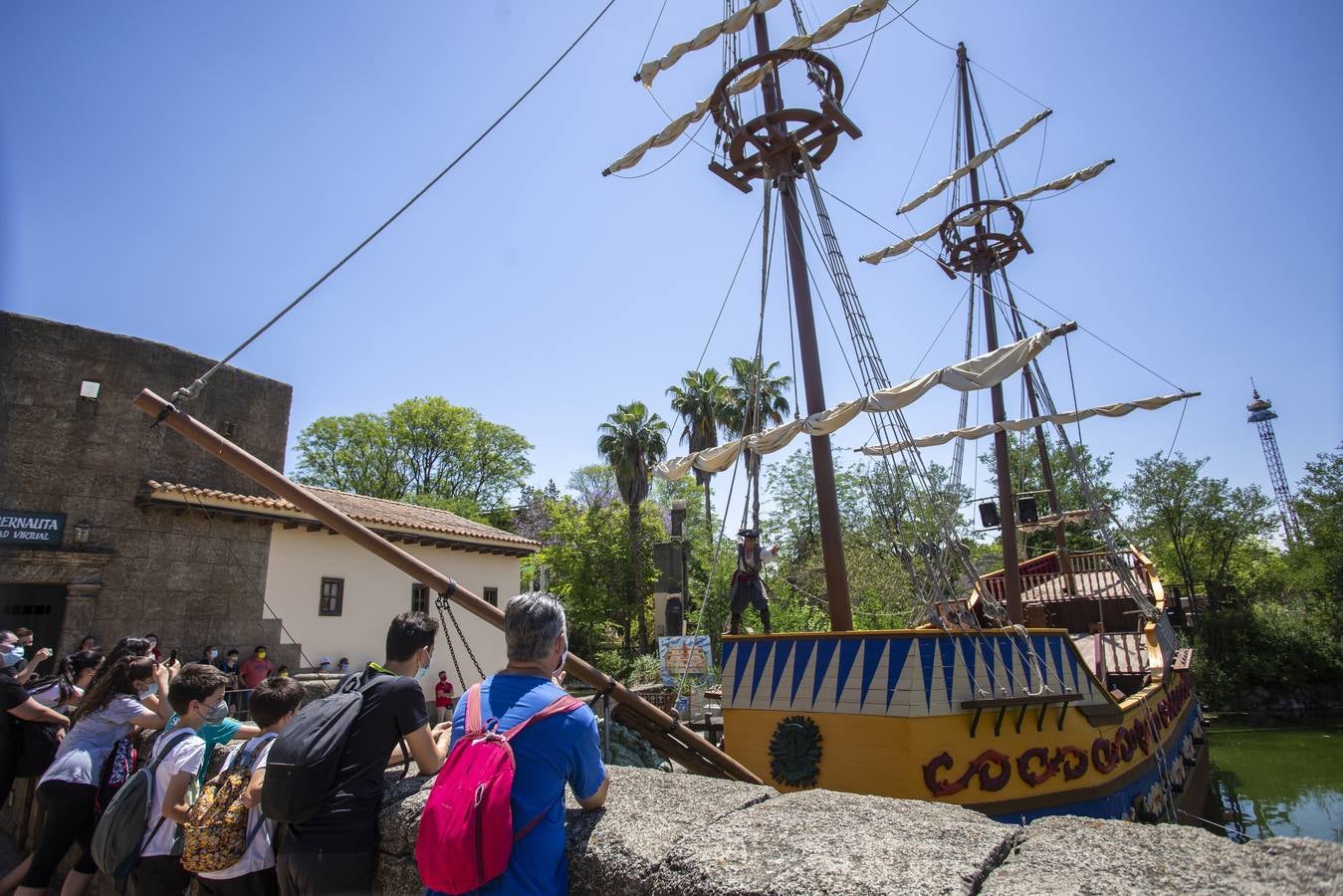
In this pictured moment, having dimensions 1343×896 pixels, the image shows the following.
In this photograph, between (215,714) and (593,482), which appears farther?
(593,482)

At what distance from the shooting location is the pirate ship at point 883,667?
5953 mm

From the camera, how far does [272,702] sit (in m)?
2.93

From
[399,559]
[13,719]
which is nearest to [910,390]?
[399,559]

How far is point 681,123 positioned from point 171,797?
11833 mm

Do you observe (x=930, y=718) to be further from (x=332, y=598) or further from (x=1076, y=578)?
(x=1076, y=578)

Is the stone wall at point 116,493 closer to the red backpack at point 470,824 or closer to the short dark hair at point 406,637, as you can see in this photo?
the short dark hair at point 406,637

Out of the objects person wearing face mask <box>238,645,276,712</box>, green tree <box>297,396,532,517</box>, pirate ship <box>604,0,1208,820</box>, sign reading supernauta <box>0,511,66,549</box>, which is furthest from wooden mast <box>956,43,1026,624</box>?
green tree <box>297,396,532,517</box>

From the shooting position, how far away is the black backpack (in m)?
2.21

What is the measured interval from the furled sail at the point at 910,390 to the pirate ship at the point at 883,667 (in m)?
0.03

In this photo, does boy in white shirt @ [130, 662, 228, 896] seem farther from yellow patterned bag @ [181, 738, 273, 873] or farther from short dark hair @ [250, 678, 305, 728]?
short dark hair @ [250, 678, 305, 728]

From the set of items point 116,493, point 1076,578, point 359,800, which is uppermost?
point 116,493

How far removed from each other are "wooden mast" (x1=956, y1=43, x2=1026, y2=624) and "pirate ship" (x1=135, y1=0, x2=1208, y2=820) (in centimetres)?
12

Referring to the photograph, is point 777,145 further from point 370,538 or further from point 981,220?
point 981,220

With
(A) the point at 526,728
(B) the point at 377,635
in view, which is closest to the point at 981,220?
(B) the point at 377,635
